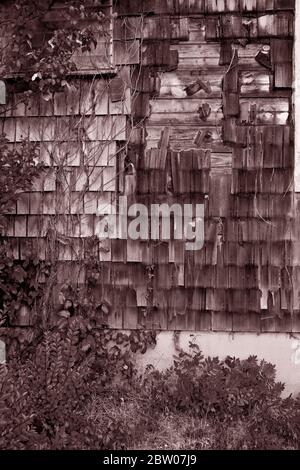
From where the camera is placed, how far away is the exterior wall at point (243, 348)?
16.5ft

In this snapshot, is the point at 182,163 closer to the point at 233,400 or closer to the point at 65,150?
the point at 65,150

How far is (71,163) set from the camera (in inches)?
203

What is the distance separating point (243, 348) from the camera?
16.6 feet

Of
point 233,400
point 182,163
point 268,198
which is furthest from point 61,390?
point 268,198

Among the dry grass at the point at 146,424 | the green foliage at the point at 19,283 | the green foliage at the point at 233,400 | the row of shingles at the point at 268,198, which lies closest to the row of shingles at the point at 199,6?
the row of shingles at the point at 268,198

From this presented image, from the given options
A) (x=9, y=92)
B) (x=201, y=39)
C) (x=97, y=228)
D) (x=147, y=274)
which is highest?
(x=201, y=39)

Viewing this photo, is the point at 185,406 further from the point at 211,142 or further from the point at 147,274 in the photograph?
the point at 211,142

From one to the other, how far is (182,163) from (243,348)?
1601 mm

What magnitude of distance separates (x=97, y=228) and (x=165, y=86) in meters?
1.30

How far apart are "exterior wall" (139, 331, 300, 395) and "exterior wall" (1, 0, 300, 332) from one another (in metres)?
0.08

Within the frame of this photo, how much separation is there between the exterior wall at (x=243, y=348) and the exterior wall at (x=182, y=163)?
0.27 ft

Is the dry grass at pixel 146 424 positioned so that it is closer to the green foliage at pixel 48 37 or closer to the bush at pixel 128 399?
the bush at pixel 128 399

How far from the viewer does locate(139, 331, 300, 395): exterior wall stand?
5.02 metres
